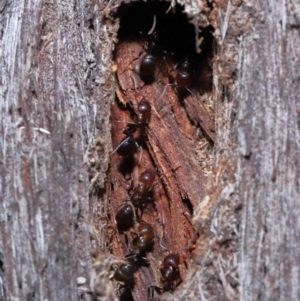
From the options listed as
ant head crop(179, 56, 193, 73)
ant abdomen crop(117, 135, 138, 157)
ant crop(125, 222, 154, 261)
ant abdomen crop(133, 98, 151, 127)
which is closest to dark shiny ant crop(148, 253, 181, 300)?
ant crop(125, 222, 154, 261)

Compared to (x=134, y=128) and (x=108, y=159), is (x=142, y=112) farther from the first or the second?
(x=108, y=159)

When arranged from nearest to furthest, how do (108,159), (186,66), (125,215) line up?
(108,159) → (125,215) → (186,66)

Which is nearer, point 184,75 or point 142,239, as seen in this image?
point 142,239

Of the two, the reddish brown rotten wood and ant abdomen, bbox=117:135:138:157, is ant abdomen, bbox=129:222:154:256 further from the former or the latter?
ant abdomen, bbox=117:135:138:157

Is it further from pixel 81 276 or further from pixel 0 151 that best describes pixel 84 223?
pixel 0 151

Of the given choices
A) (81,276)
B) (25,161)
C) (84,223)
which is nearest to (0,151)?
→ (25,161)

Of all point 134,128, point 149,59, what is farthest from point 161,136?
point 149,59

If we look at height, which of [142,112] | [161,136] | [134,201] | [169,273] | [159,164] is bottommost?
[169,273]
